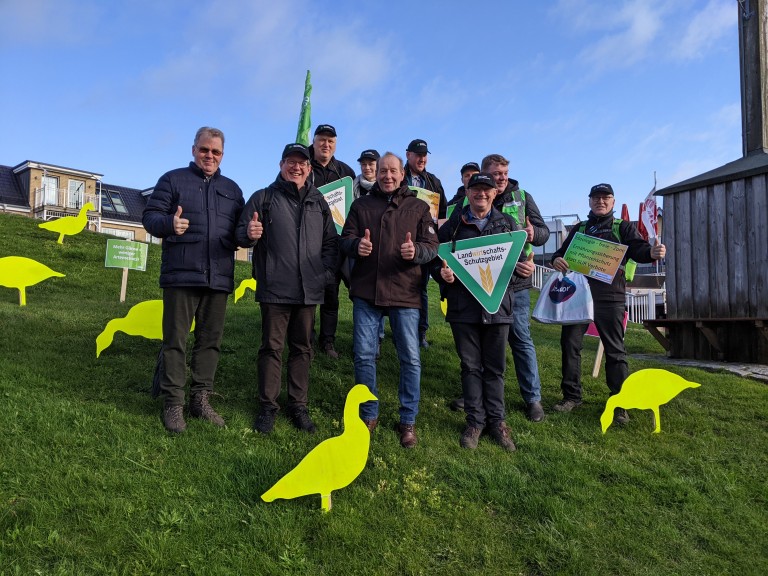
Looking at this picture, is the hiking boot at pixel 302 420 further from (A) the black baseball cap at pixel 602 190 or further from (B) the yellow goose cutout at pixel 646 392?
(A) the black baseball cap at pixel 602 190

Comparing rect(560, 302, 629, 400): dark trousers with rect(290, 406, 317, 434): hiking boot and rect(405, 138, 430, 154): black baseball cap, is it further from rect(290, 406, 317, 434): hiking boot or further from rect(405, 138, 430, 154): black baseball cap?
rect(290, 406, 317, 434): hiking boot

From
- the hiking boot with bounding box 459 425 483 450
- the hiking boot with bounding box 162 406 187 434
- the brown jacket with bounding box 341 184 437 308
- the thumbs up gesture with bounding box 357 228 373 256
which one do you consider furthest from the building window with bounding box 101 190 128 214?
the hiking boot with bounding box 459 425 483 450

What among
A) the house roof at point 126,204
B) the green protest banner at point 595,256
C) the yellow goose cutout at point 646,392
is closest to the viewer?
the yellow goose cutout at point 646,392

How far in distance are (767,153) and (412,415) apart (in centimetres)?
962

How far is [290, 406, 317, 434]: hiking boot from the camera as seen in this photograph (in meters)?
4.34

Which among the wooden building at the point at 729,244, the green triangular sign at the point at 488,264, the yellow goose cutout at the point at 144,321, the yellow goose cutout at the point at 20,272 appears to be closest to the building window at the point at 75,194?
the yellow goose cutout at the point at 20,272

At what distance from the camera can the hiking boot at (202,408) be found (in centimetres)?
432

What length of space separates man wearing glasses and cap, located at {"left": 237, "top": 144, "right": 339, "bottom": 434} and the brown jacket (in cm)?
28

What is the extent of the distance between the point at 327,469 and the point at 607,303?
11.4ft

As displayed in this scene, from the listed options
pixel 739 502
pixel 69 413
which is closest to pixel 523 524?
pixel 739 502

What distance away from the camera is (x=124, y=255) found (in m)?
10.0

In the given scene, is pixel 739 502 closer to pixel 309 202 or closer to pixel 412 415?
pixel 412 415

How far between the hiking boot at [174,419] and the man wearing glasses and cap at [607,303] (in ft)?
11.5

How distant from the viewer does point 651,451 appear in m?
4.52
